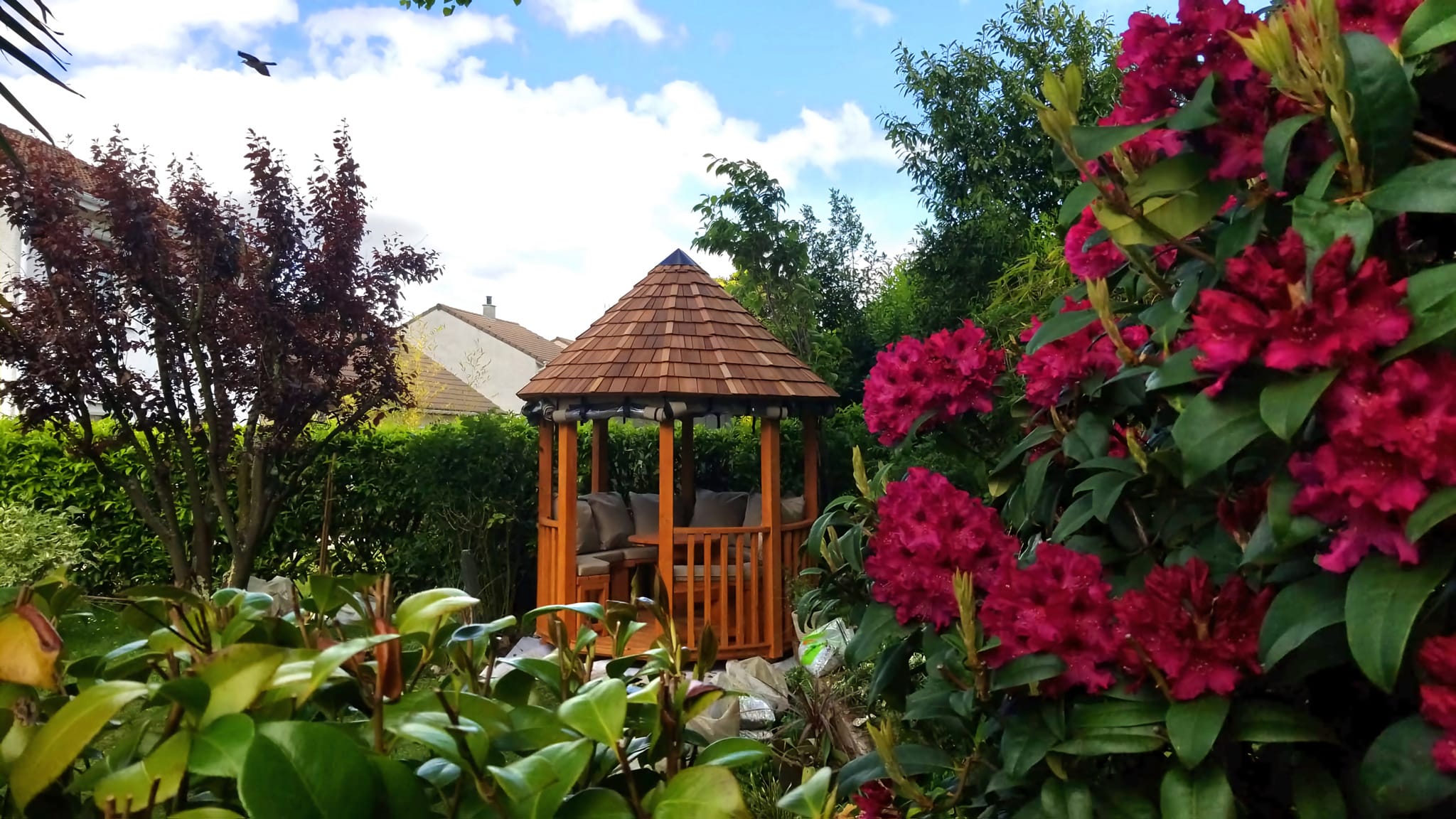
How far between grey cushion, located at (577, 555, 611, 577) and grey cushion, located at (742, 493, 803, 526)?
130 cm

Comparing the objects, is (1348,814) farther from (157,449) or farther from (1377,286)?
(157,449)

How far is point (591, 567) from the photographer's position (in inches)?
281

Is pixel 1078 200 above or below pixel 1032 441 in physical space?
above

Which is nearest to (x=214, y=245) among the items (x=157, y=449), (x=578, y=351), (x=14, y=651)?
(x=157, y=449)

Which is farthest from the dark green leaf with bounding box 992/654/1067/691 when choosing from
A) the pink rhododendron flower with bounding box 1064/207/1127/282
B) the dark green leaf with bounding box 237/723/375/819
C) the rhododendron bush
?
the dark green leaf with bounding box 237/723/375/819

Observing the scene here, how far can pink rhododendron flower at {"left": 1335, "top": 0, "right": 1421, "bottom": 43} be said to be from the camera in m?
0.91

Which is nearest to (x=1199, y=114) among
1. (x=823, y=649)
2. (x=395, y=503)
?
(x=823, y=649)

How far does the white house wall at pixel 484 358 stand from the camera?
27.6 m

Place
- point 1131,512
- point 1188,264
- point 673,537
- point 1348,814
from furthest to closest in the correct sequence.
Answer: point 673,537 → point 1131,512 → point 1188,264 → point 1348,814

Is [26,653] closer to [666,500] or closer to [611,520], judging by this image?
[666,500]

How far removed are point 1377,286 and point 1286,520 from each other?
0.21 meters

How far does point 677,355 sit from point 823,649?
8.05 feet

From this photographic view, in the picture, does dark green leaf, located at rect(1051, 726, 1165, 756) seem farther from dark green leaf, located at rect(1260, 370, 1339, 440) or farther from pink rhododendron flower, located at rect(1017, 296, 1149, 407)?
pink rhododendron flower, located at rect(1017, 296, 1149, 407)

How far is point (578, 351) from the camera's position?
710 cm
